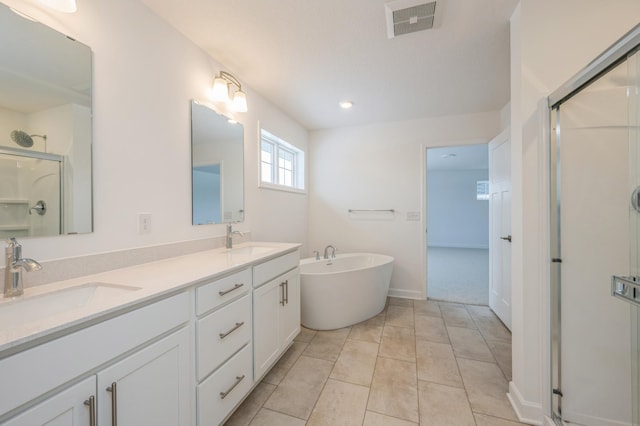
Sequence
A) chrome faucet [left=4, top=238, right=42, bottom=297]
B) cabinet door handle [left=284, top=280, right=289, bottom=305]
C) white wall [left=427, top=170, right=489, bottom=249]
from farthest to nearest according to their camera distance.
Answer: white wall [left=427, top=170, right=489, bottom=249] < cabinet door handle [left=284, top=280, right=289, bottom=305] < chrome faucet [left=4, top=238, right=42, bottom=297]

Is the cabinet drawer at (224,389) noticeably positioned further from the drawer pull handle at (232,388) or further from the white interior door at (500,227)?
the white interior door at (500,227)

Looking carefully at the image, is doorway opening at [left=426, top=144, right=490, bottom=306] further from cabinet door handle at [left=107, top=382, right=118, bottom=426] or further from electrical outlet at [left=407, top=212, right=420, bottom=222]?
cabinet door handle at [left=107, top=382, right=118, bottom=426]

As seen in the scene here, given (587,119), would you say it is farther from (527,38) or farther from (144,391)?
(144,391)

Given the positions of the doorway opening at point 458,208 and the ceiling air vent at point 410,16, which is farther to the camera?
the doorway opening at point 458,208

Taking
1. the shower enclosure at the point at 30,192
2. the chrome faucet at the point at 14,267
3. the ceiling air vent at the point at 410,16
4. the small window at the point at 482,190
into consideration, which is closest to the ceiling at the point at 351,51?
the ceiling air vent at the point at 410,16

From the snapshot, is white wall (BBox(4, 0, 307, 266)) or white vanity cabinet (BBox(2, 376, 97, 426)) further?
white wall (BBox(4, 0, 307, 266))

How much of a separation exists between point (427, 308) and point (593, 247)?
2.02 metres

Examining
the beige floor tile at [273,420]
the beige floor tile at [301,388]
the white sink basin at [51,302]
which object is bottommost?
the beige floor tile at [273,420]

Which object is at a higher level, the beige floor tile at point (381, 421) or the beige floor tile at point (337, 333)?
the beige floor tile at point (337, 333)

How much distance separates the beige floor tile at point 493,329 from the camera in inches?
94.6

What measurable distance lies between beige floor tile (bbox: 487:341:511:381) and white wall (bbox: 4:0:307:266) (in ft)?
7.92

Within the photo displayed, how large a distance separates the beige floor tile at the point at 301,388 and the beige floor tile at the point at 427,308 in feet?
4.92

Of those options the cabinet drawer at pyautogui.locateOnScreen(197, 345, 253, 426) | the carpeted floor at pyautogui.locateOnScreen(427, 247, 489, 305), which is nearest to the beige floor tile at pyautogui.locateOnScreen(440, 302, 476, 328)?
the carpeted floor at pyautogui.locateOnScreen(427, 247, 489, 305)

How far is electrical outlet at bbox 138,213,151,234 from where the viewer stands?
4.87ft
